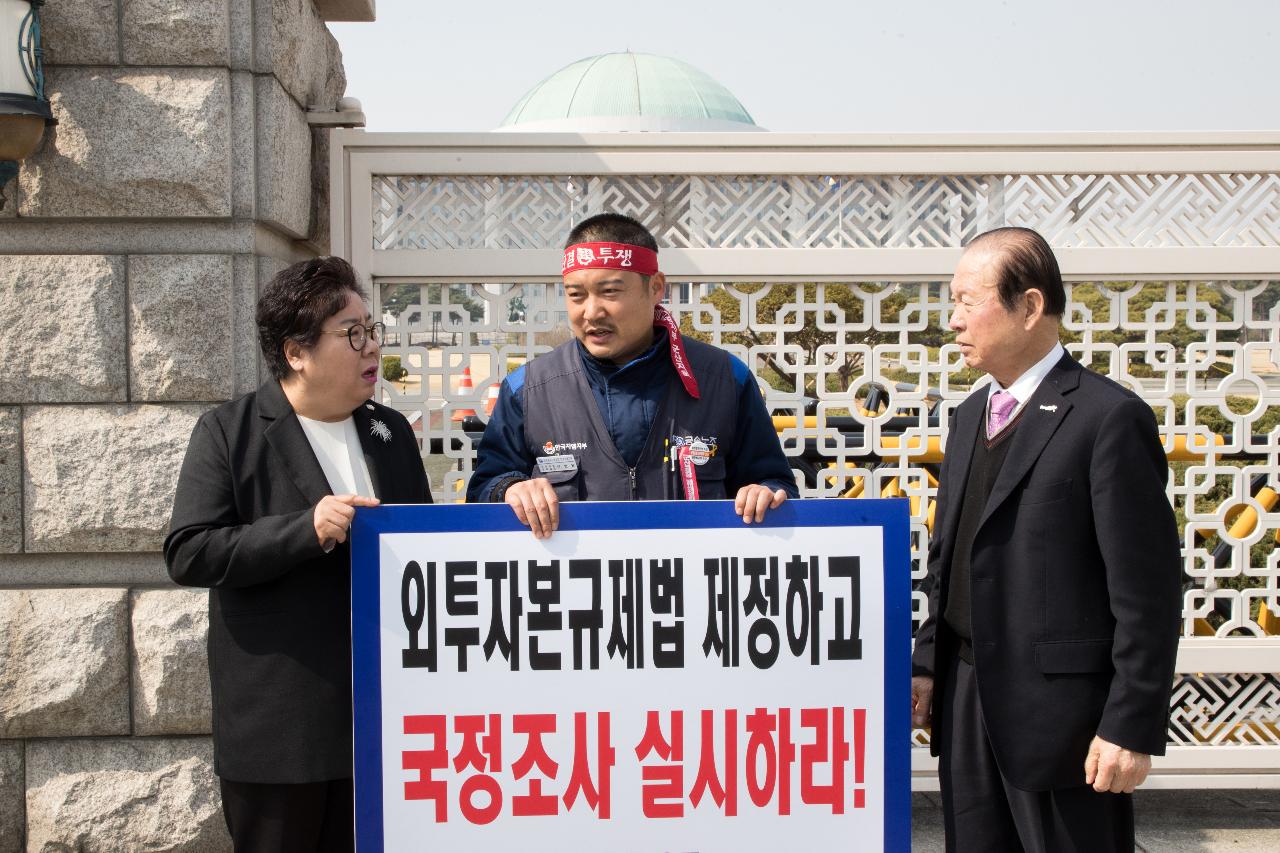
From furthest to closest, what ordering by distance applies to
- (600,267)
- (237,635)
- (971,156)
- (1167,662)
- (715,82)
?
(715,82) → (971,156) → (600,267) → (237,635) → (1167,662)

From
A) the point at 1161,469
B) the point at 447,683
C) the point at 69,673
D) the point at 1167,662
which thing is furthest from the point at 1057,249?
the point at 69,673

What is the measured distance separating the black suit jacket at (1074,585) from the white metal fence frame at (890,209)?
56.7 inches

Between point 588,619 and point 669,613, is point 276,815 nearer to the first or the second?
point 588,619

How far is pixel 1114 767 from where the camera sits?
2.23 meters

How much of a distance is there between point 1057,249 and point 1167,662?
1.94 metres

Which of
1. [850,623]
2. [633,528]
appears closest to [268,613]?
[633,528]

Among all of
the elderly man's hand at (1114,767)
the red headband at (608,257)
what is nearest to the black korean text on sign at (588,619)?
the red headband at (608,257)

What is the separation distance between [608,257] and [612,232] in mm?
82

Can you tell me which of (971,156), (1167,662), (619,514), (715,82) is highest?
(715,82)

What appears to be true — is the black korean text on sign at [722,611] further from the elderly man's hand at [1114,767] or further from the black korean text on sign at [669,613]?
the elderly man's hand at [1114,767]

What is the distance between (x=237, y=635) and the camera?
7.98ft

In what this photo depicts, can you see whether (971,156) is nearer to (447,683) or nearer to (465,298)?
(465,298)

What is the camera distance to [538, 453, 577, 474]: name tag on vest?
8.95 feet

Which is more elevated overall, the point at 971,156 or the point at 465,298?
the point at 971,156
